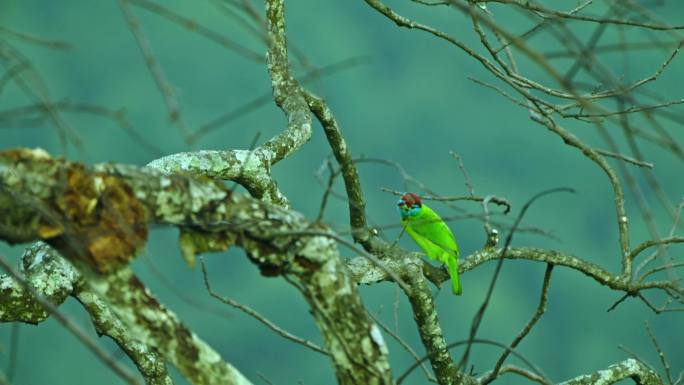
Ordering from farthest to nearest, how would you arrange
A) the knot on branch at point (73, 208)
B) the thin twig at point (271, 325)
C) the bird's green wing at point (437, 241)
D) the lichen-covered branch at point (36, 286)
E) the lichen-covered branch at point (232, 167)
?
1. the bird's green wing at point (437, 241)
2. the lichen-covered branch at point (232, 167)
3. the lichen-covered branch at point (36, 286)
4. the thin twig at point (271, 325)
5. the knot on branch at point (73, 208)

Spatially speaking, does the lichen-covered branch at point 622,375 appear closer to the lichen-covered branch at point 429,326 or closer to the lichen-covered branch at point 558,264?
the lichen-covered branch at point 558,264

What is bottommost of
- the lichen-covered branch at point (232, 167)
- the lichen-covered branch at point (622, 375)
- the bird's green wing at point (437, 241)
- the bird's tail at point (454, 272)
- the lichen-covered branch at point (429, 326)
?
the lichen-covered branch at point (429, 326)

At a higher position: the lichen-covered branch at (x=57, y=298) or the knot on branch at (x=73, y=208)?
the lichen-covered branch at (x=57, y=298)

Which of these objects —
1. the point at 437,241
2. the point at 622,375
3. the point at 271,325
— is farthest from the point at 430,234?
the point at 271,325

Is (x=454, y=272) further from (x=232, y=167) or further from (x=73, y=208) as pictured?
(x=73, y=208)

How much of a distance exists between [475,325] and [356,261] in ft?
5.19

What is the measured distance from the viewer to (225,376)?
175cm

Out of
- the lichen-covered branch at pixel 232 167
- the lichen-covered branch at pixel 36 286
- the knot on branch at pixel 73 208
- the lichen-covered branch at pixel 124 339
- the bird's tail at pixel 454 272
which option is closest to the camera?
the knot on branch at pixel 73 208

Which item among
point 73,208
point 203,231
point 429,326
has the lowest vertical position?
point 73,208

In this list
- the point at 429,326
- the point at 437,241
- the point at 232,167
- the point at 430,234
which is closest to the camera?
the point at 429,326

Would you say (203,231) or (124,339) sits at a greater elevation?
(124,339)

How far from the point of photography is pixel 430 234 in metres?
4.18

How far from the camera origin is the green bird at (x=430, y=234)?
382 cm

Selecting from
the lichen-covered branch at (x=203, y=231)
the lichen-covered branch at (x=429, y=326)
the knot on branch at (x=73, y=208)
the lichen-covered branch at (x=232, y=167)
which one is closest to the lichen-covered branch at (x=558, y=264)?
the lichen-covered branch at (x=429, y=326)
